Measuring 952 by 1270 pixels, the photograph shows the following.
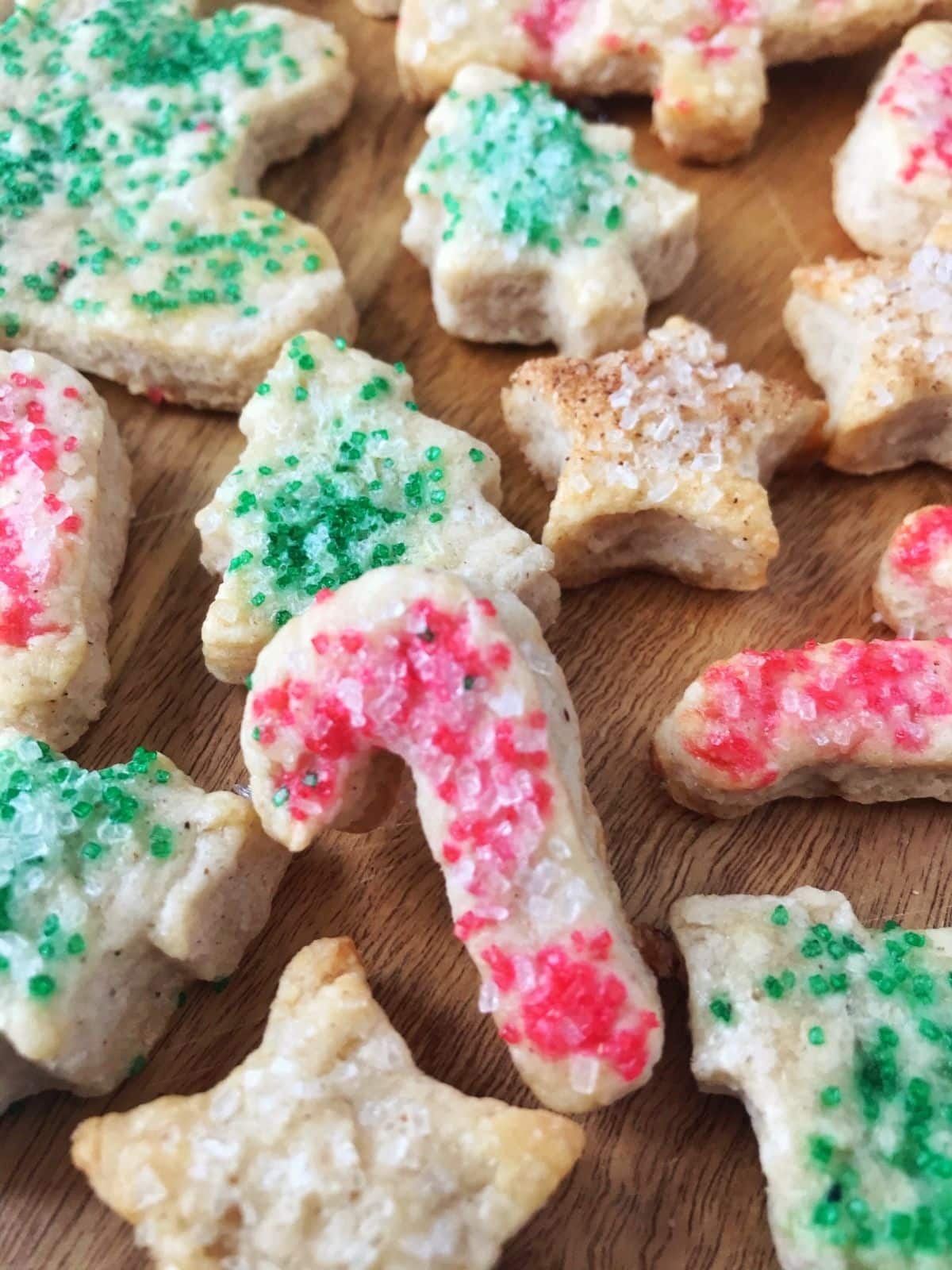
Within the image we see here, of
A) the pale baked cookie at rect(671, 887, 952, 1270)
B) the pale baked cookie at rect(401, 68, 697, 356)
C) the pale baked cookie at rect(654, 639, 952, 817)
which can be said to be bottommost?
the pale baked cookie at rect(671, 887, 952, 1270)

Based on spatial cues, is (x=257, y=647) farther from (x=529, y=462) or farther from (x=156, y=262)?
(x=156, y=262)

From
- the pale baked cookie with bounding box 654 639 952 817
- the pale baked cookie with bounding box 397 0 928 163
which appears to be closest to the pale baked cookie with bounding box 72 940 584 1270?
the pale baked cookie with bounding box 654 639 952 817

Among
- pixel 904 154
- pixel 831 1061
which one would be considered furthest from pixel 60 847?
pixel 904 154

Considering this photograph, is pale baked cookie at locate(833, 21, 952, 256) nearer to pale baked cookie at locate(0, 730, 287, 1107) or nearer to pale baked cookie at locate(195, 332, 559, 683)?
pale baked cookie at locate(195, 332, 559, 683)

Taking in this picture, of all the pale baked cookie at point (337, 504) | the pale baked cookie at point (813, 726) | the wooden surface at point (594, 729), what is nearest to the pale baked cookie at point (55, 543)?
the wooden surface at point (594, 729)

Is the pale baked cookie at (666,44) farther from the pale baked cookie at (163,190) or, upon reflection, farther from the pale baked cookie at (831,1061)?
the pale baked cookie at (831,1061)

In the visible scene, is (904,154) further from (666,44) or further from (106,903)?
(106,903)

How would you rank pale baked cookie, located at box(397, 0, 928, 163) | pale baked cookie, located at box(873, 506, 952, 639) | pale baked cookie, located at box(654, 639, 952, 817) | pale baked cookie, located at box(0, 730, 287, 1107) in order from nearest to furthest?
pale baked cookie, located at box(0, 730, 287, 1107) < pale baked cookie, located at box(654, 639, 952, 817) < pale baked cookie, located at box(873, 506, 952, 639) < pale baked cookie, located at box(397, 0, 928, 163)
